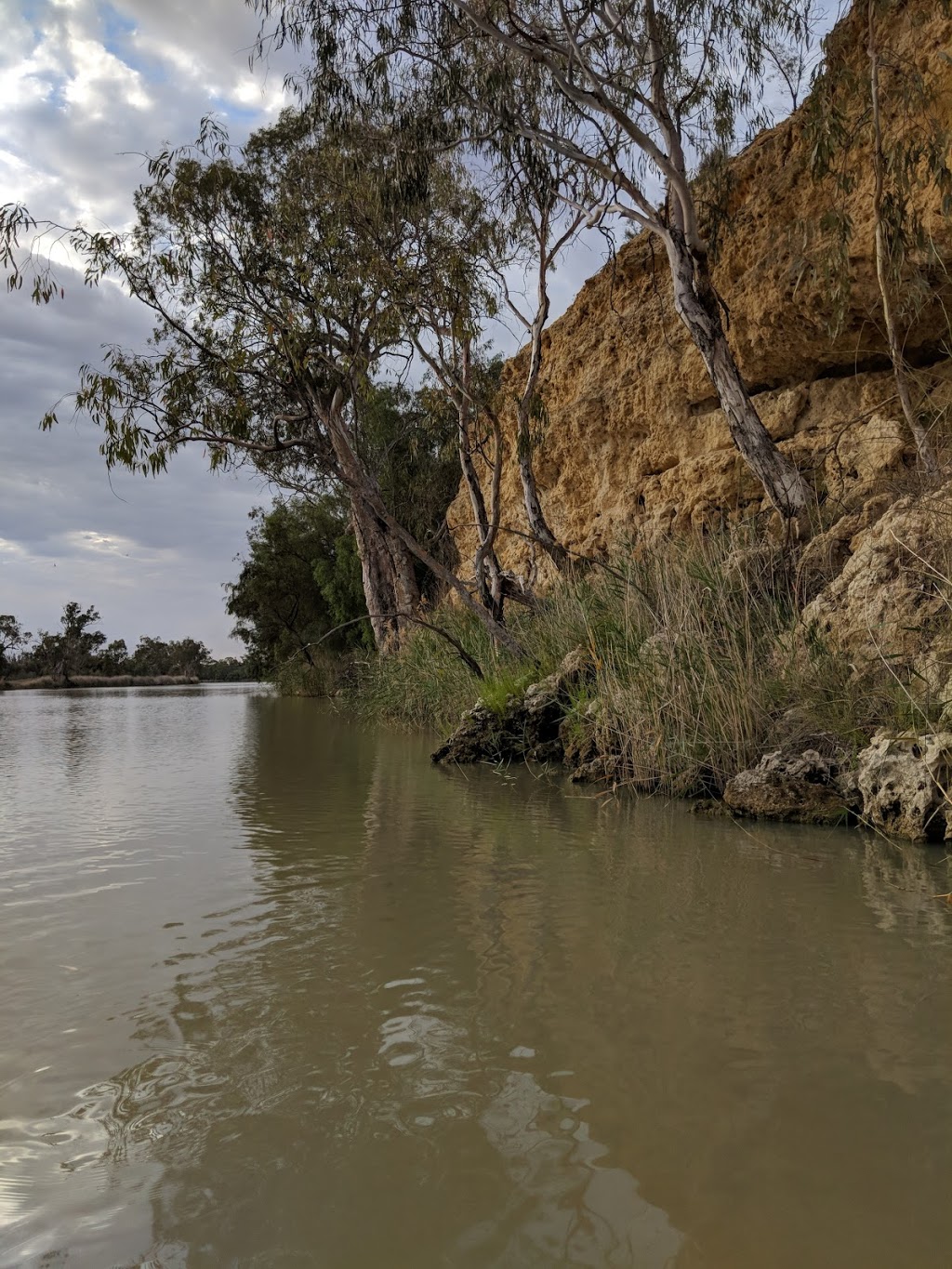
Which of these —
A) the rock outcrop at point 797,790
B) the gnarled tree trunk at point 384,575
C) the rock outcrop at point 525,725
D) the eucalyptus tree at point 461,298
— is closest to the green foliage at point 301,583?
the gnarled tree trunk at point 384,575

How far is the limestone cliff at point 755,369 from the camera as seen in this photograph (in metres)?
8.00

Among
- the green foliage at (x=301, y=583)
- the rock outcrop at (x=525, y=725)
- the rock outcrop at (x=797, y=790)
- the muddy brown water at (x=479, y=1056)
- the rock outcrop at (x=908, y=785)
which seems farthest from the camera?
the green foliage at (x=301, y=583)

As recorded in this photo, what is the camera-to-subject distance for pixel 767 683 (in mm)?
5352

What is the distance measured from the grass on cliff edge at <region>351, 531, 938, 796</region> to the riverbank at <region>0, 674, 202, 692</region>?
150ft

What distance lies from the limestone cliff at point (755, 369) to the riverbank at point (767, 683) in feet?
3.44

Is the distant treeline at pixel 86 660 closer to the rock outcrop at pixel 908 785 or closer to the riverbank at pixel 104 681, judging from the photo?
the riverbank at pixel 104 681

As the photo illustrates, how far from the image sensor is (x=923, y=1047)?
1.96 metres

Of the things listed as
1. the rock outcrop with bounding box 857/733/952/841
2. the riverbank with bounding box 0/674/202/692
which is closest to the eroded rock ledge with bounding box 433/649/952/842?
the rock outcrop with bounding box 857/733/952/841

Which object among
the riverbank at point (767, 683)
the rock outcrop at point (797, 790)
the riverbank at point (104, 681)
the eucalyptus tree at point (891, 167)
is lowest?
the rock outcrop at point (797, 790)

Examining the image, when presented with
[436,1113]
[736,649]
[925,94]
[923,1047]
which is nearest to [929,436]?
[925,94]

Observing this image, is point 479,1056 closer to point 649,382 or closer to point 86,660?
point 649,382

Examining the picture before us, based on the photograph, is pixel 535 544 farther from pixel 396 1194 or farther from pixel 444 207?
pixel 396 1194

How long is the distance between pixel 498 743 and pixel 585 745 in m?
1.34

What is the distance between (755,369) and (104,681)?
56.3 metres
